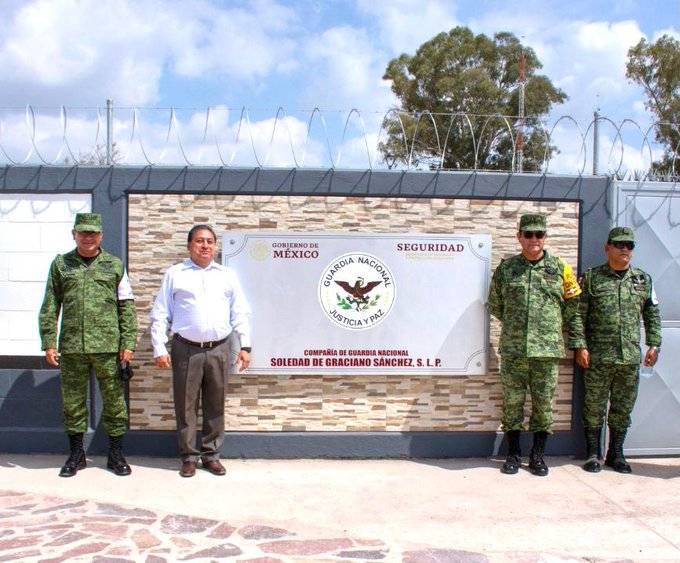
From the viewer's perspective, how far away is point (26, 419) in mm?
5105

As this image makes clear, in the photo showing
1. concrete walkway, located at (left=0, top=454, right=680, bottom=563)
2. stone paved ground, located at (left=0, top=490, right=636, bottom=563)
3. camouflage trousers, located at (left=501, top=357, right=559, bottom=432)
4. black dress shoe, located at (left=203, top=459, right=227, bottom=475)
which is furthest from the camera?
camouflage trousers, located at (left=501, top=357, right=559, bottom=432)

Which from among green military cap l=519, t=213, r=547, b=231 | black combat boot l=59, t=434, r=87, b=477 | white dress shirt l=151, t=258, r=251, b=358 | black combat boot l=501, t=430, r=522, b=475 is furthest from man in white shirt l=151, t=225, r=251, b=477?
green military cap l=519, t=213, r=547, b=231

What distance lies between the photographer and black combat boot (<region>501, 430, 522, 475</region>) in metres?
4.78

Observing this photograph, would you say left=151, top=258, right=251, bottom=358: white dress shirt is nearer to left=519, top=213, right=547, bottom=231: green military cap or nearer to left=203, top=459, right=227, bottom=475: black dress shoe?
left=203, top=459, right=227, bottom=475: black dress shoe

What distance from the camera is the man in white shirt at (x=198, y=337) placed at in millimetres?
4582

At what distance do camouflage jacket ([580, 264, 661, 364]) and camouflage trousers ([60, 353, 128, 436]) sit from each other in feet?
10.6

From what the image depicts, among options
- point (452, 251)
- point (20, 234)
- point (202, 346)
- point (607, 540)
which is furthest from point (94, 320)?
point (607, 540)

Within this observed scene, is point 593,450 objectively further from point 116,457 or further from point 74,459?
point 74,459

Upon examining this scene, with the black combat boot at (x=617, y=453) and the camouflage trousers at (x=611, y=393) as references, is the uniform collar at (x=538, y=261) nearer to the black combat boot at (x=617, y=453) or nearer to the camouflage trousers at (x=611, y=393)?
the camouflage trousers at (x=611, y=393)

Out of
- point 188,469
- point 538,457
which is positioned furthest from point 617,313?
point 188,469

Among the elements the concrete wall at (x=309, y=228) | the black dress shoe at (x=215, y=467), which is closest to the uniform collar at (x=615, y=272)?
the concrete wall at (x=309, y=228)

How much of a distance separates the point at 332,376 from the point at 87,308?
1.74 m

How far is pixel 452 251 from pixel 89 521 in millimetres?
2928

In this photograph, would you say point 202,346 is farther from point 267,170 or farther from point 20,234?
point 20,234
